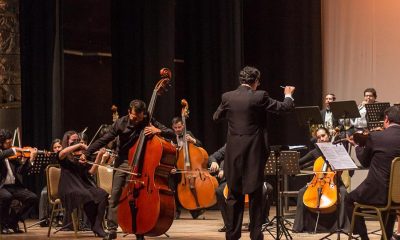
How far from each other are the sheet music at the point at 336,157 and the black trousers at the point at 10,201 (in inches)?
149

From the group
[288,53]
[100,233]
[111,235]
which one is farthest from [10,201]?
[288,53]

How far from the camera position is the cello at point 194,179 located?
32.3 feet

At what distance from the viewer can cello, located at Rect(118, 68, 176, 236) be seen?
7055mm

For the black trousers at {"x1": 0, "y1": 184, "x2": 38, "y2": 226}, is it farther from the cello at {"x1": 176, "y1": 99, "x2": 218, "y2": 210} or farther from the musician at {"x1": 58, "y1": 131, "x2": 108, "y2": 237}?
the cello at {"x1": 176, "y1": 99, "x2": 218, "y2": 210}

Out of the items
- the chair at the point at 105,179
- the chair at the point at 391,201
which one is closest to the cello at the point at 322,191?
the chair at the point at 391,201

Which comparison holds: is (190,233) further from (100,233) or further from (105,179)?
(105,179)

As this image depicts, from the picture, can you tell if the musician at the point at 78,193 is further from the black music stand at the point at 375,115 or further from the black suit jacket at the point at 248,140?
the black music stand at the point at 375,115

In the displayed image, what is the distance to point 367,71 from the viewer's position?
12.0 m

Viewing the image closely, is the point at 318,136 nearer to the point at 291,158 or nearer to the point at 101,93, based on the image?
the point at 291,158

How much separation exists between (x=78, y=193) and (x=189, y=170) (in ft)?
6.40

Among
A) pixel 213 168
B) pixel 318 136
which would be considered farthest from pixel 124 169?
pixel 318 136

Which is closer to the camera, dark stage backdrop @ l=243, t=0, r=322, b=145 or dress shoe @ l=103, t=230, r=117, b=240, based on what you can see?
dress shoe @ l=103, t=230, r=117, b=240

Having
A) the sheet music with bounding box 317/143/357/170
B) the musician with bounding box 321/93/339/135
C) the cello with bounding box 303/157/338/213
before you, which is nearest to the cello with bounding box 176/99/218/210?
the musician with bounding box 321/93/339/135

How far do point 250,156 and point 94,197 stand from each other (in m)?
2.46
